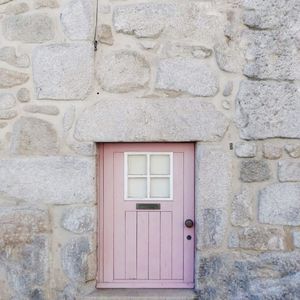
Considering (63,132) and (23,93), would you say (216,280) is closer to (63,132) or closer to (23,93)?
(63,132)

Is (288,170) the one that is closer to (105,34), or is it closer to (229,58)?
(229,58)

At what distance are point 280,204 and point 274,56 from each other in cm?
119

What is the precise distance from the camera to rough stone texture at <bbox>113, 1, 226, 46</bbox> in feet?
12.3

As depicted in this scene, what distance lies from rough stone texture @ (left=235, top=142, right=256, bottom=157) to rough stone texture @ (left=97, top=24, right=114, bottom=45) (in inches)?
52.2

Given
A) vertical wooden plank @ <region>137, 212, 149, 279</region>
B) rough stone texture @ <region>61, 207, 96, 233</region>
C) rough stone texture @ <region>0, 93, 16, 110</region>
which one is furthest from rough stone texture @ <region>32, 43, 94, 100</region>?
vertical wooden plank @ <region>137, 212, 149, 279</region>

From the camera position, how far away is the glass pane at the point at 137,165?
398cm

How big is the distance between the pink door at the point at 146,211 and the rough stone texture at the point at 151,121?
0.60 feet

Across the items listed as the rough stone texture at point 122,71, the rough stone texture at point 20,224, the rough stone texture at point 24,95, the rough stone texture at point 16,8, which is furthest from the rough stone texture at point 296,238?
the rough stone texture at point 16,8

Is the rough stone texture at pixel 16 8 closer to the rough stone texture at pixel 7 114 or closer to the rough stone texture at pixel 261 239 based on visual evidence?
the rough stone texture at pixel 7 114

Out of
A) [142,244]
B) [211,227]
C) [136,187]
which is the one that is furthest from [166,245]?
[136,187]

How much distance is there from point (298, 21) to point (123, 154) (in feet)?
5.82

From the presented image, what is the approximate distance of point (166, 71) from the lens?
3779 millimetres

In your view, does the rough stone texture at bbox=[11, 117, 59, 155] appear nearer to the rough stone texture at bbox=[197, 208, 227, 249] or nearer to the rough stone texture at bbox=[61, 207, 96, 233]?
the rough stone texture at bbox=[61, 207, 96, 233]

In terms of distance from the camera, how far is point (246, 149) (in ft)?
12.4
